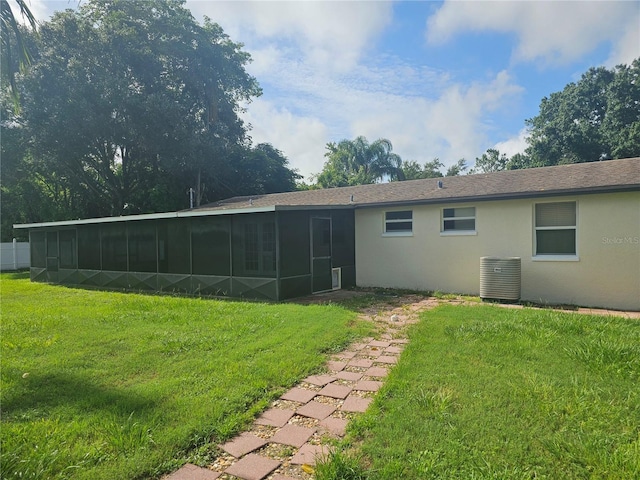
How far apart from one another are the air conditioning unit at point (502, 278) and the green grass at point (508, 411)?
3.18 meters

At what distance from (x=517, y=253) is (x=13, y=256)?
26.4 meters

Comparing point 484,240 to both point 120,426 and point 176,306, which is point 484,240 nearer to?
point 176,306

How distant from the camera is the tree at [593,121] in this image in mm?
23031

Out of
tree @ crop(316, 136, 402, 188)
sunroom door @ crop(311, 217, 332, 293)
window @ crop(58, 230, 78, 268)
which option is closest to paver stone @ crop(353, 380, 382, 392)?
sunroom door @ crop(311, 217, 332, 293)

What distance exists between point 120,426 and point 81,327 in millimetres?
4303

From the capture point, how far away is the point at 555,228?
895cm

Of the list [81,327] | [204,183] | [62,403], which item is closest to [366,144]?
[204,183]

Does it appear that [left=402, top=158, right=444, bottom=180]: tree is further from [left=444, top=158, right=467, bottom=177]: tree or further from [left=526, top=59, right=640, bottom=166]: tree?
[left=526, top=59, right=640, bottom=166]: tree

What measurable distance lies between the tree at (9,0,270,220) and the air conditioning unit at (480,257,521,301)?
18.0m

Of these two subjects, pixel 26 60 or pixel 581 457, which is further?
pixel 26 60

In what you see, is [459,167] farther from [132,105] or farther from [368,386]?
[368,386]

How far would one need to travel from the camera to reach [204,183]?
82.1 feet

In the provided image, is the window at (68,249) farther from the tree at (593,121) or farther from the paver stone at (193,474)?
the tree at (593,121)

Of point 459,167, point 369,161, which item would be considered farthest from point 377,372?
point 459,167
